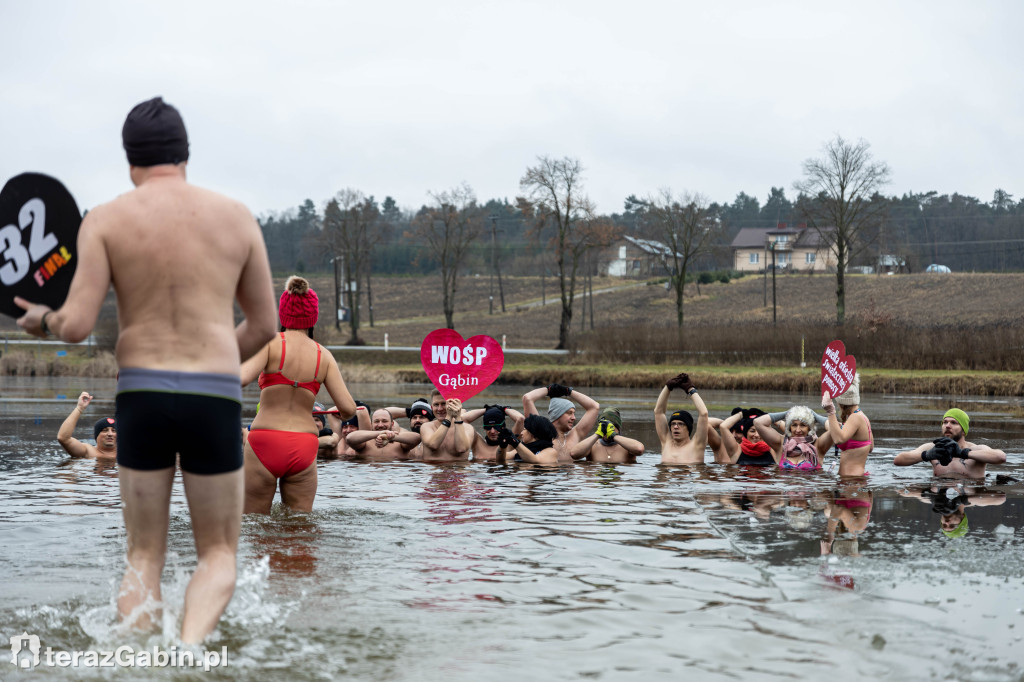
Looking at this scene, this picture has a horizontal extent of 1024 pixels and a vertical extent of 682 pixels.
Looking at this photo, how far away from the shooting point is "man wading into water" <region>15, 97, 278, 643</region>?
11.3 ft

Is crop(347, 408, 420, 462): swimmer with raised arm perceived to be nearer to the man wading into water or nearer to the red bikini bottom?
the red bikini bottom

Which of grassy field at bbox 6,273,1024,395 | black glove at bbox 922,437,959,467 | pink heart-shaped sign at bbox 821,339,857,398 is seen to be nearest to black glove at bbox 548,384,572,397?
pink heart-shaped sign at bbox 821,339,857,398

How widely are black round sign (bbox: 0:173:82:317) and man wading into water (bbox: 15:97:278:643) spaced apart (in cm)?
7

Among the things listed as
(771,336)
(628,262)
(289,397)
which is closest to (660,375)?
(771,336)

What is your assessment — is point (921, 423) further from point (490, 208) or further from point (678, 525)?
point (490, 208)

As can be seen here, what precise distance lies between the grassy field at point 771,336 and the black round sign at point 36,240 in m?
27.2

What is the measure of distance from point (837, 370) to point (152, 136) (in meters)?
8.46

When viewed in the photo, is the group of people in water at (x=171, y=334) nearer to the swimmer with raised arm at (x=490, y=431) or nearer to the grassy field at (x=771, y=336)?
the swimmer with raised arm at (x=490, y=431)

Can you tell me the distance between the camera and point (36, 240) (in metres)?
3.68

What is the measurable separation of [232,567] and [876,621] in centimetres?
281

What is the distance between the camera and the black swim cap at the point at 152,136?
3.60 m

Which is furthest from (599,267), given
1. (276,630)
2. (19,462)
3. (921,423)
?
(276,630)

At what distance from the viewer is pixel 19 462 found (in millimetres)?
11602

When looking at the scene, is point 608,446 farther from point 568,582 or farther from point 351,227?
point 351,227
